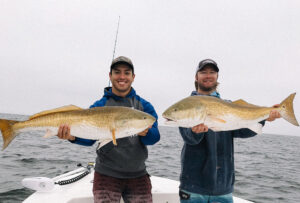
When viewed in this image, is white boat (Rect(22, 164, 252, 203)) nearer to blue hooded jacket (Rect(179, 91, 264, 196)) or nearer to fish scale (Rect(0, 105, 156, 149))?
fish scale (Rect(0, 105, 156, 149))

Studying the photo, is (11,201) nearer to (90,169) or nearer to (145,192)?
(90,169)

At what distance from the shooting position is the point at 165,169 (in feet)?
40.2

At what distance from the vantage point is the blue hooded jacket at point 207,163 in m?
Result: 3.32

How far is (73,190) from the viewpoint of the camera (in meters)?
5.13

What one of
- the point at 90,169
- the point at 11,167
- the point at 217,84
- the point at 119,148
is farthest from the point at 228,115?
the point at 11,167

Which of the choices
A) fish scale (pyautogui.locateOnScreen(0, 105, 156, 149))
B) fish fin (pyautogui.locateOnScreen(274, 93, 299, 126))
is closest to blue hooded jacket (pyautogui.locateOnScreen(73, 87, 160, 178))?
fish scale (pyautogui.locateOnScreen(0, 105, 156, 149))

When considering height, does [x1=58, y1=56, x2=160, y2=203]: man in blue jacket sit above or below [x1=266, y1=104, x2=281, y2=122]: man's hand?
below

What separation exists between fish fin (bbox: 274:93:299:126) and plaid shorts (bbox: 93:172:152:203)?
2.41m

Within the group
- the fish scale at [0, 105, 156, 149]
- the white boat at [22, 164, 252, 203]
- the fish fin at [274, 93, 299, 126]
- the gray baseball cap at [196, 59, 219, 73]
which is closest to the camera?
the fish scale at [0, 105, 156, 149]

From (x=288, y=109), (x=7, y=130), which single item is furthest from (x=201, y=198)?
(x=7, y=130)

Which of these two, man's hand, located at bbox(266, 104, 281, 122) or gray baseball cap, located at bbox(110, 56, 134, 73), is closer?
man's hand, located at bbox(266, 104, 281, 122)

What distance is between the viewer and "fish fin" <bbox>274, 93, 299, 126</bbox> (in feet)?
11.2

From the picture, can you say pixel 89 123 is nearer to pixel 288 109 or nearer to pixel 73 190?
pixel 73 190

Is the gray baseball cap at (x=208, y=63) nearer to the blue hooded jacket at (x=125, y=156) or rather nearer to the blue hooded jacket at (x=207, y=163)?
the blue hooded jacket at (x=207, y=163)
